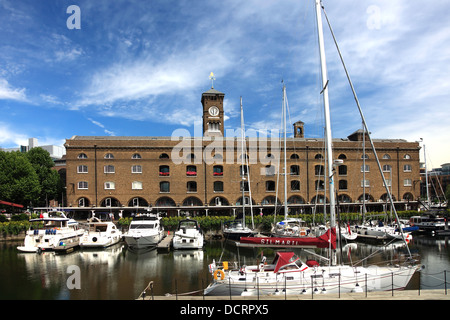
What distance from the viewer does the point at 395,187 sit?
55.1 metres

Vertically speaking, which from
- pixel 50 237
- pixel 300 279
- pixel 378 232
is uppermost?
pixel 300 279

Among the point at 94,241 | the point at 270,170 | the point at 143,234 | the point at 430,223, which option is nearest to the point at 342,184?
the point at 270,170

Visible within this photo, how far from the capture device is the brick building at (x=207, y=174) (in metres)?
46.9

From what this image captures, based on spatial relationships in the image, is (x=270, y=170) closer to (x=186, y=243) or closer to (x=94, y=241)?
(x=186, y=243)

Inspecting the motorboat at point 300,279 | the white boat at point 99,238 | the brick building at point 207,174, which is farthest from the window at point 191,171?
the motorboat at point 300,279

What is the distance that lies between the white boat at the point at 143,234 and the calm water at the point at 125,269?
96cm

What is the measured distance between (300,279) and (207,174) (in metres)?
35.1

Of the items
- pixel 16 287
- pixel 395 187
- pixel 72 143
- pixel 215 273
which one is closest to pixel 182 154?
pixel 72 143

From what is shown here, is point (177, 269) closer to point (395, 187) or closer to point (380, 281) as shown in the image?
point (380, 281)

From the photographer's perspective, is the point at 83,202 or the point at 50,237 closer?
the point at 50,237

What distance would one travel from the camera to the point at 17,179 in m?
49.3

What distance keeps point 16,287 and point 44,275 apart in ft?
8.58

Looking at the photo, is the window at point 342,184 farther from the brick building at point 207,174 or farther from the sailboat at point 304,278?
the sailboat at point 304,278

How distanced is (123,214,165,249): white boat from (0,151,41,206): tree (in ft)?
86.8
